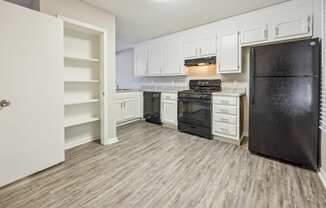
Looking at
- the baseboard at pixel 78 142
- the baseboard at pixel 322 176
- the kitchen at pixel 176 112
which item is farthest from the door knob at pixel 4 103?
the baseboard at pixel 322 176

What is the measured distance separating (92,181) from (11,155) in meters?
0.92

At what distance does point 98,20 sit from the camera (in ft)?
9.71

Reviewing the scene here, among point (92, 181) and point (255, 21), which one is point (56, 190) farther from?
point (255, 21)

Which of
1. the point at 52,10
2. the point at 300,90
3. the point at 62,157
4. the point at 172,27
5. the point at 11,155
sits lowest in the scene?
the point at 62,157

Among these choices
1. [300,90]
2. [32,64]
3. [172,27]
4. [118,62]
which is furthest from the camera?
[118,62]

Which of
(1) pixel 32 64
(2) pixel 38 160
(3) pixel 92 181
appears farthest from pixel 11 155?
(1) pixel 32 64

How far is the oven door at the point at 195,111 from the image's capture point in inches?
137

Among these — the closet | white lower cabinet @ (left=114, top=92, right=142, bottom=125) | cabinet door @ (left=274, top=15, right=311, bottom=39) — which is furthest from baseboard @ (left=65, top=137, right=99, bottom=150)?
cabinet door @ (left=274, top=15, right=311, bottom=39)

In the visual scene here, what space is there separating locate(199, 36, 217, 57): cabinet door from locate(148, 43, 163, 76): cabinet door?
125 cm

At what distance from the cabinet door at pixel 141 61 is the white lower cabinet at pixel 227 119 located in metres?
2.58

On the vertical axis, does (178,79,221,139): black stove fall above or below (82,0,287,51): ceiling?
below

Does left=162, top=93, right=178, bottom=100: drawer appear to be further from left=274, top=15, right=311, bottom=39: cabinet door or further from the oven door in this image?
left=274, top=15, right=311, bottom=39: cabinet door

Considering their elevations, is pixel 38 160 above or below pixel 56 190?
above

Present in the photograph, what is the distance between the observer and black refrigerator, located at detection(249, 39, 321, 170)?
85.6 inches
